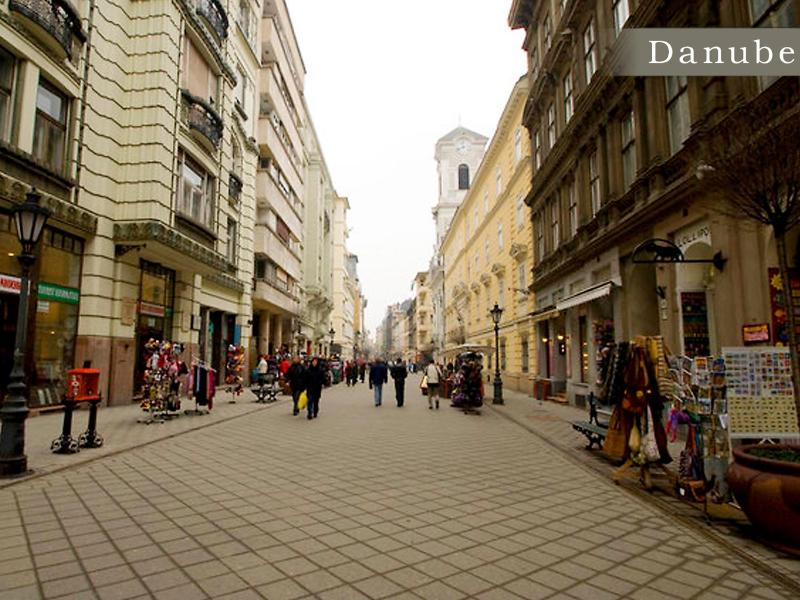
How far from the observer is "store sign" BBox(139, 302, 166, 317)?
16688mm

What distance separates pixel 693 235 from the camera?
424 inches

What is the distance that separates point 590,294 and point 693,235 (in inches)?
198

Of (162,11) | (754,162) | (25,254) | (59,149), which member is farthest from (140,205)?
(754,162)

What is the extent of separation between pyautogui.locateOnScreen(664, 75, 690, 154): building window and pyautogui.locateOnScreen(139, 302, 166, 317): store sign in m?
16.1

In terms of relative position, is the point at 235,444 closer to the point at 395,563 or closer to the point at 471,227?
the point at 395,563

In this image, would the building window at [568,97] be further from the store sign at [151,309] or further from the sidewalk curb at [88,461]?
the store sign at [151,309]

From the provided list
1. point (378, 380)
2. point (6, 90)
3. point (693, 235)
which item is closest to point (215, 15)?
point (6, 90)

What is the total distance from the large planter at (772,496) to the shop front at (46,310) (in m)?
14.2

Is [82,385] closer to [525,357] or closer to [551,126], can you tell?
[551,126]

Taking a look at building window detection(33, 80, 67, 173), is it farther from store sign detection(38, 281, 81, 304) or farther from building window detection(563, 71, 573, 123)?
building window detection(563, 71, 573, 123)

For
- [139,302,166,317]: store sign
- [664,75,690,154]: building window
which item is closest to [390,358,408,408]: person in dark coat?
[139,302,166,317]: store sign

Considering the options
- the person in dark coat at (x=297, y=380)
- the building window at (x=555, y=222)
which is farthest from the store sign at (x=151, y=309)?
the building window at (x=555, y=222)

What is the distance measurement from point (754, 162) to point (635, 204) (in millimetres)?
8894

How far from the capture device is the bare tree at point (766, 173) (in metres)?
4.87
